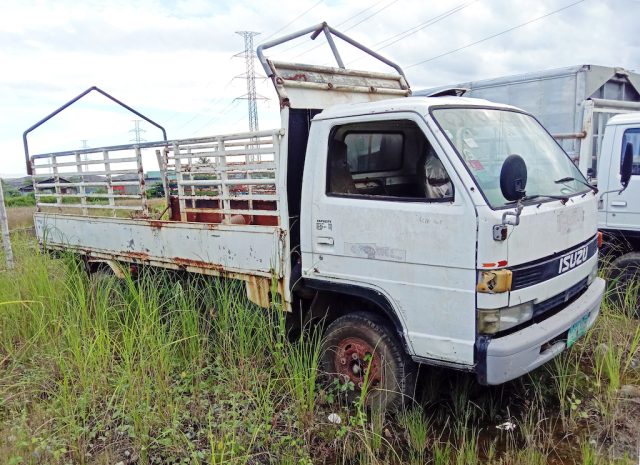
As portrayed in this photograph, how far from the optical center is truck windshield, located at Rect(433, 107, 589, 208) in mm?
3031

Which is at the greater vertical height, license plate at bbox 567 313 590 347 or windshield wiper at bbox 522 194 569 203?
windshield wiper at bbox 522 194 569 203

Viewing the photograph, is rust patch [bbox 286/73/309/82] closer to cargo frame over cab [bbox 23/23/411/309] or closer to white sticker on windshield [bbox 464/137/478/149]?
cargo frame over cab [bbox 23/23/411/309]

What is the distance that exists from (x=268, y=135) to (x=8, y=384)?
267cm

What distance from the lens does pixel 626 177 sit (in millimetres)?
4844

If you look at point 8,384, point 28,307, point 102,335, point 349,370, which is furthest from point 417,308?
point 28,307

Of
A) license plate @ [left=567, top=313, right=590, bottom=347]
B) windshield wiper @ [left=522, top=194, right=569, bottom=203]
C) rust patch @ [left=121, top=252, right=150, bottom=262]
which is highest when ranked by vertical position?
windshield wiper @ [left=522, top=194, right=569, bottom=203]

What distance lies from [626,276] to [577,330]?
2.25 meters

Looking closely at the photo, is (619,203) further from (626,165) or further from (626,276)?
(626,276)

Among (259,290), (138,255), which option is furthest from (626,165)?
(138,255)

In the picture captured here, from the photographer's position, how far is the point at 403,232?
3.11 metres

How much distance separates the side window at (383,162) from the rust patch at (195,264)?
135cm

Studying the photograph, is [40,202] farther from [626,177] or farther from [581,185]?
[626,177]

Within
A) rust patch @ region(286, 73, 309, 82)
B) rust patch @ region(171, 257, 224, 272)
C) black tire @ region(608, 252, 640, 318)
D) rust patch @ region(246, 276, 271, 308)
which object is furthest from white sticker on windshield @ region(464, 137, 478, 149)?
black tire @ region(608, 252, 640, 318)

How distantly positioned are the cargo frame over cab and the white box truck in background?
1105 millimetres
